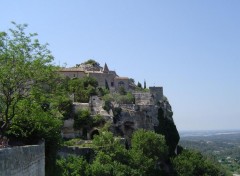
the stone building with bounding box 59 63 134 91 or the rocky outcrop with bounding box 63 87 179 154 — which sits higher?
the stone building with bounding box 59 63 134 91

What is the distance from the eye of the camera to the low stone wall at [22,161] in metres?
12.6

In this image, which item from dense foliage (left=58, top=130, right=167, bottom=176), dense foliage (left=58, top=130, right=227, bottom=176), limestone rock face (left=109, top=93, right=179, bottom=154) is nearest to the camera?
dense foliage (left=58, top=130, right=227, bottom=176)

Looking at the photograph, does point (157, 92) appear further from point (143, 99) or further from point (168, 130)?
point (168, 130)

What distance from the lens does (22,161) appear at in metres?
15.0

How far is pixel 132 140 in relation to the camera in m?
69.1

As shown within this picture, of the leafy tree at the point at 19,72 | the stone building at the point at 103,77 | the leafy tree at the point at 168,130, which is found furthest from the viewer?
the stone building at the point at 103,77

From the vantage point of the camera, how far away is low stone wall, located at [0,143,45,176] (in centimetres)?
1259

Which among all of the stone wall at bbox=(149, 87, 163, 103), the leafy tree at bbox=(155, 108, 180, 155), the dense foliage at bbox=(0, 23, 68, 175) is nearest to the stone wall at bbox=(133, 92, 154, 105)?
the leafy tree at bbox=(155, 108, 180, 155)

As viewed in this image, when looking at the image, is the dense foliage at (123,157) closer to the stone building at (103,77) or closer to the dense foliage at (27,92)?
the dense foliage at (27,92)

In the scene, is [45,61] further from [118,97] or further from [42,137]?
[118,97]

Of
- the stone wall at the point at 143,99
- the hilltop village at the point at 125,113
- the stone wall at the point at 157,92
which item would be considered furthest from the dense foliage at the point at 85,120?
the stone wall at the point at 157,92

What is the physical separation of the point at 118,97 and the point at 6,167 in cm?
6741

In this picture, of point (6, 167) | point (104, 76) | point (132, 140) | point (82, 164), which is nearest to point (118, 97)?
point (132, 140)

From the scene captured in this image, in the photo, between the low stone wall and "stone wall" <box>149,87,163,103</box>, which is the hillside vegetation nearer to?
"stone wall" <box>149,87,163,103</box>
